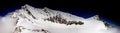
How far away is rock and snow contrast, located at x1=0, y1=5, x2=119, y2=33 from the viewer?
6995 millimetres

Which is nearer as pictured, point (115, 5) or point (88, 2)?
point (115, 5)

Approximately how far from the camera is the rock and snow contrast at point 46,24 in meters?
6.99

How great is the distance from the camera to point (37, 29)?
31.4 feet

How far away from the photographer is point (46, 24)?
9797 mm

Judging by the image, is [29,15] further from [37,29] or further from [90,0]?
[90,0]

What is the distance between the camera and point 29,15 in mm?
13125

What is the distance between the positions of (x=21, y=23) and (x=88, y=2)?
6.29 metres

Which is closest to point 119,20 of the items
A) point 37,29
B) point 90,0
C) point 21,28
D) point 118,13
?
point 118,13

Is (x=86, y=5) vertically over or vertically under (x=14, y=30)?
over

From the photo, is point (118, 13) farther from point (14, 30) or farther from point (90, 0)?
point (14, 30)

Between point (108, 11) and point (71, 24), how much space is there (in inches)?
332

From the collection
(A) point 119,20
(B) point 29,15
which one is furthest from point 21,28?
(A) point 119,20

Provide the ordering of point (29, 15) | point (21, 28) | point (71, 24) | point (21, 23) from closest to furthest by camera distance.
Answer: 1. point (21, 28)
2. point (21, 23)
3. point (71, 24)
4. point (29, 15)

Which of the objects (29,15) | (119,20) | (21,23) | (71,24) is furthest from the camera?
(29,15)
